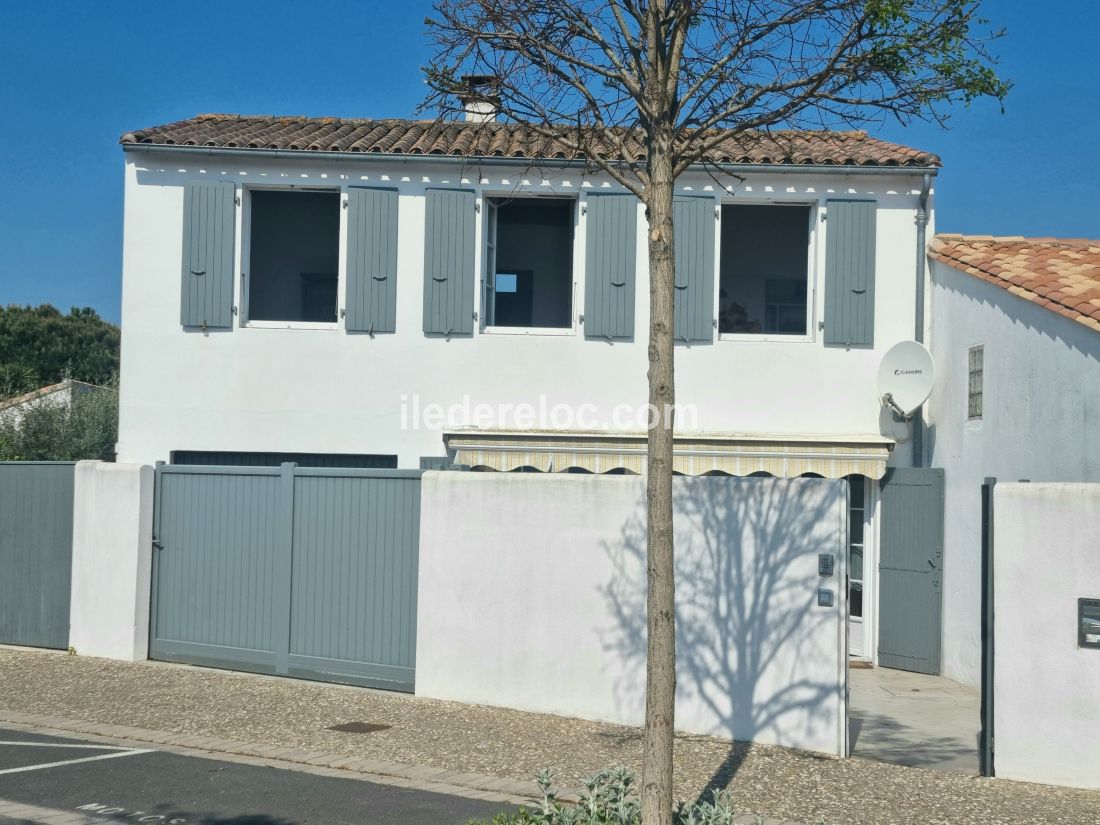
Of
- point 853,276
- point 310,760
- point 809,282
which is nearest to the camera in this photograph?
point 310,760

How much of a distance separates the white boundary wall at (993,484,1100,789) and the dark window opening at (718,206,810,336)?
8.50 m

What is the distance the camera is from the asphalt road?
7383 millimetres

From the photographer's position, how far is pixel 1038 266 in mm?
12734

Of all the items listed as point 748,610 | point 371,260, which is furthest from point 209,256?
point 748,610

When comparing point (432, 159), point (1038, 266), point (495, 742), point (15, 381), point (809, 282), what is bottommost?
point (495, 742)

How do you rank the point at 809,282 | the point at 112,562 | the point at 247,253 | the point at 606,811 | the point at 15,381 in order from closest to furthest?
the point at 606,811, the point at 112,562, the point at 809,282, the point at 247,253, the point at 15,381

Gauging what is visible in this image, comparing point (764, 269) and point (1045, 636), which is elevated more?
point (764, 269)

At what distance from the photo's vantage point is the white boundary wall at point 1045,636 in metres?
8.39

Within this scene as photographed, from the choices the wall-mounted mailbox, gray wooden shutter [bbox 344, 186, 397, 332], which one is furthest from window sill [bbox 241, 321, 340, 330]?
the wall-mounted mailbox

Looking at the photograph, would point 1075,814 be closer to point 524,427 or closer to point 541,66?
point 541,66

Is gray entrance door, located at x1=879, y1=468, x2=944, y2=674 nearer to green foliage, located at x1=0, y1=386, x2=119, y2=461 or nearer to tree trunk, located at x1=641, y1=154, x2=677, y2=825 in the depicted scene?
tree trunk, located at x1=641, y1=154, x2=677, y2=825

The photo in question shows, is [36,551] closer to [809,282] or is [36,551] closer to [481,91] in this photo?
[481,91]

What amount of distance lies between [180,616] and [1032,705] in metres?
8.96

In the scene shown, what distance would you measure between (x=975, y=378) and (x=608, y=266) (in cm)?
471
